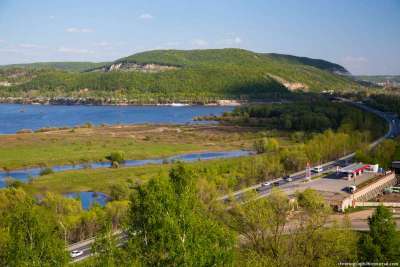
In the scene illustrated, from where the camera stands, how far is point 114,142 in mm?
65000

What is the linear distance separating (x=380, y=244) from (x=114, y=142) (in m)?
49.3

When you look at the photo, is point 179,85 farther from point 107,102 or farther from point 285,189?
point 285,189

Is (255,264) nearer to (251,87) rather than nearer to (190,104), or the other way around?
(190,104)

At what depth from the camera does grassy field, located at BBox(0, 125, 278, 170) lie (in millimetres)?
53781

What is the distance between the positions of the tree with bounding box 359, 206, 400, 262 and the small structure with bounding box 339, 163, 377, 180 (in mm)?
20375

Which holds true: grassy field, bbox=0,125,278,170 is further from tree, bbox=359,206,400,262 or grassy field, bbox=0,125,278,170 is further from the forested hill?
the forested hill

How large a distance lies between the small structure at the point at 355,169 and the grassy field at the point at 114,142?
21.4 m

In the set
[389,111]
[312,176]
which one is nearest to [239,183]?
[312,176]

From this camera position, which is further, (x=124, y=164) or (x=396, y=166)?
(x=124, y=164)

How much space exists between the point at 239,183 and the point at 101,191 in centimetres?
989

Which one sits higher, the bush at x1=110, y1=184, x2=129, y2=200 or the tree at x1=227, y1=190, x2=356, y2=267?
the tree at x1=227, y1=190, x2=356, y2=267

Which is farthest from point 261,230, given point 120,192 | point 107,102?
point 107,102

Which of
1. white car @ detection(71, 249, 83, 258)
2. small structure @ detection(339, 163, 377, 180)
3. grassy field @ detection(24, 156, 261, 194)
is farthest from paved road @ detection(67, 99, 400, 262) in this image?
small structure @ detection(339, 163, 377, 180)

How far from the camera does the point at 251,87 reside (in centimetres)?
15225
